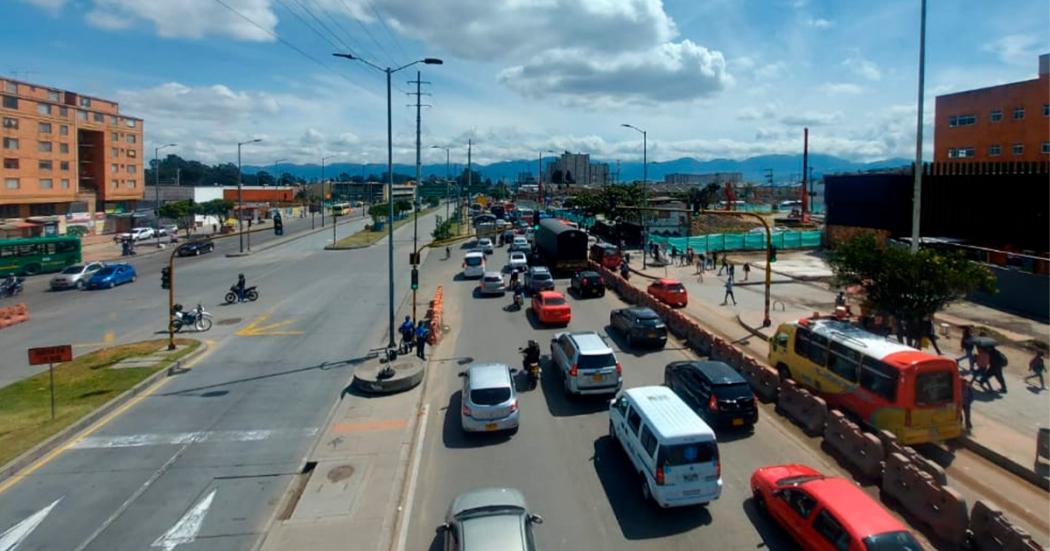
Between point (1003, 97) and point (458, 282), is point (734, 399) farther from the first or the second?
point (1003, 97)

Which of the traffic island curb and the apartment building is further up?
the apartment building

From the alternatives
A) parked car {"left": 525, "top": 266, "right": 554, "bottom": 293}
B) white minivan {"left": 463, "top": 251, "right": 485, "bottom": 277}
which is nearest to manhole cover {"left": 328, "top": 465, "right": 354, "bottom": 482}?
parked car {"left": 525, "top": 266, "right": 554, "bottom": 293}

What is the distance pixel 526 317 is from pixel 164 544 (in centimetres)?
2027

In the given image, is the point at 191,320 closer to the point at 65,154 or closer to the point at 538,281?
the point at 538,281

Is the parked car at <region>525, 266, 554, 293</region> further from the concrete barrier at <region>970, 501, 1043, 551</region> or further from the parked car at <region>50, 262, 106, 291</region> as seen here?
the parked car at <region>50, 262, 106, 291</region>

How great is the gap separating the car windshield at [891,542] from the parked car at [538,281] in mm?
26284

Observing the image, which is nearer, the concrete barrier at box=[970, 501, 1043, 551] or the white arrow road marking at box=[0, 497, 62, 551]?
the concrete barrier at box=[970, 501, 1043, 551]

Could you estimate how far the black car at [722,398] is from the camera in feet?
49.0

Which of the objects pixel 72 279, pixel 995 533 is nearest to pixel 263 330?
pixel 72 279

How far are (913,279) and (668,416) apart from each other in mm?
11246

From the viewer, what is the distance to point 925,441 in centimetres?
1371

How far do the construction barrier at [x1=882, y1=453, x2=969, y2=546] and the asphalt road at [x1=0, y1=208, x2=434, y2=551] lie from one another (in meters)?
11.3

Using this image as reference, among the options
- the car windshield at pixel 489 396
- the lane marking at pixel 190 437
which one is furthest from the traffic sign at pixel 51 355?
the car windshield at pixel 489 396

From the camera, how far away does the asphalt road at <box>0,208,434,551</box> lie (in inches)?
447
